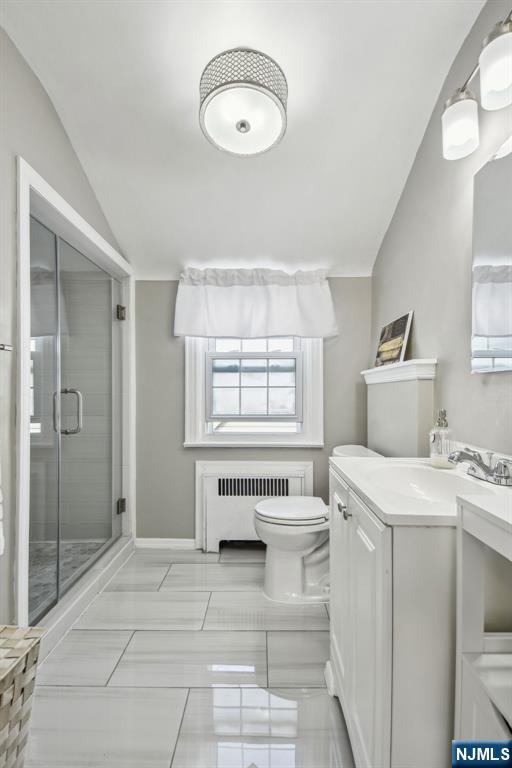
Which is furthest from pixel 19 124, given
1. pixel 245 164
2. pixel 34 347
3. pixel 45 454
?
pixel 45 454

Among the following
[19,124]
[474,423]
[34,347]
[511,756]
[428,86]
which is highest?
[428,86]

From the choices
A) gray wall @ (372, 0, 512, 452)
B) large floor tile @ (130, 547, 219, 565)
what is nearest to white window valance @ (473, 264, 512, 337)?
gray wall @ (372, 0, 512, 452)

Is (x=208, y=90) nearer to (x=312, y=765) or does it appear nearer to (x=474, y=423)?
(x=474, y=423)

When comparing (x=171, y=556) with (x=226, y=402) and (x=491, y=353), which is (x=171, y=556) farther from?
(x=491, y=353)

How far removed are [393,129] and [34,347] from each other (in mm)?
1950

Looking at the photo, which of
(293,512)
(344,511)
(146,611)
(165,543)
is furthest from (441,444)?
(165,543)

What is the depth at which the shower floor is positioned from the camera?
1816mm

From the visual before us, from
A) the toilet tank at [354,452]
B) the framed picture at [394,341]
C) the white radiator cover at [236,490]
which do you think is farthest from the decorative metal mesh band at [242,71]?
the white radiator cover at [236,490]

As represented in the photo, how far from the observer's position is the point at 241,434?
118 inches

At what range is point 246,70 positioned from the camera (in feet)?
5.12

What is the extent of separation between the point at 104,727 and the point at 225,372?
2.06 metres

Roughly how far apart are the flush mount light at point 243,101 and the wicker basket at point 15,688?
1803 millimetres

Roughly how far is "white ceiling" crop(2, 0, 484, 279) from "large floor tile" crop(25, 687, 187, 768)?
7.74 feet

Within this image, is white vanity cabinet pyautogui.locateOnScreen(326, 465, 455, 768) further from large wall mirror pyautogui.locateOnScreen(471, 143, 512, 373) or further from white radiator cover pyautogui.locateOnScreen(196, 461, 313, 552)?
white radiator cover pyautogui.locateOnScreen(196, 461, 313, 552)
